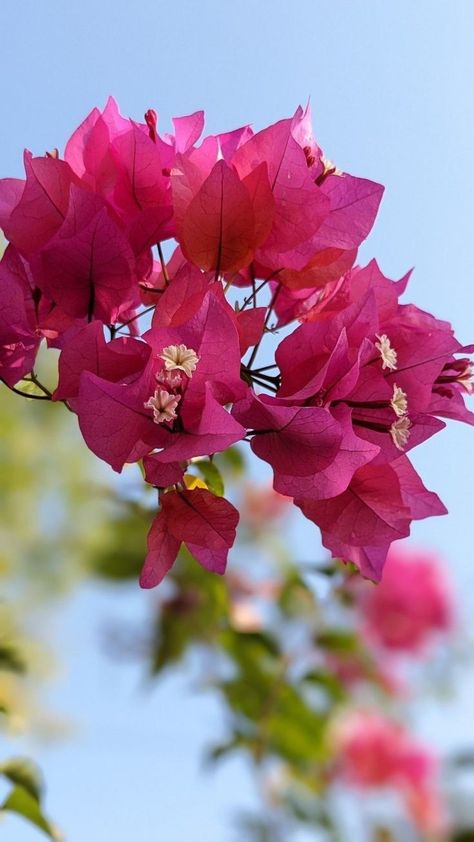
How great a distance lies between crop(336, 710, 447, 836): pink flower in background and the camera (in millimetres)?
2023

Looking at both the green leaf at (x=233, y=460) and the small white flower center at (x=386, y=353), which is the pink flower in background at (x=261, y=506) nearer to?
the green leaf at (x=233, y=460)

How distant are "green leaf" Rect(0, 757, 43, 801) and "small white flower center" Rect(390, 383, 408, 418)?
1.45 ft

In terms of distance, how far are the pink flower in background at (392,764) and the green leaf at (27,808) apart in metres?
1.40

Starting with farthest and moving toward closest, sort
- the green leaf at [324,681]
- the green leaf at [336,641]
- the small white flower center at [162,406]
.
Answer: the green leaf at [336,641] → the green leaf at [324,681] → the small white flower center at [162,406]

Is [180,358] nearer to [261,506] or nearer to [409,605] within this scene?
[261,506]

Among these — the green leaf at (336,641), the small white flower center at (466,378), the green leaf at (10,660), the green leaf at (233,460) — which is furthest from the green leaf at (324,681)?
the small white flower center at (466,378)

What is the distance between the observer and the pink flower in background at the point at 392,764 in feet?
6.64

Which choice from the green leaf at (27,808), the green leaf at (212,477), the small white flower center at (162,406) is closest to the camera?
the small white flower center at (162,406)

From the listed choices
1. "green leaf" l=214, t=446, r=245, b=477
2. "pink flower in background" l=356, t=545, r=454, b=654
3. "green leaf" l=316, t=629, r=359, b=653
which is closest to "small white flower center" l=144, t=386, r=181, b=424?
"green leaf" l=214, t=446, r=245, b=477

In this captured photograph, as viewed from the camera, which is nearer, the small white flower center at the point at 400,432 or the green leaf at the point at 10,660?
the small white flower center at the point at 400,432

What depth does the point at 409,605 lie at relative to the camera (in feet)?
6.59

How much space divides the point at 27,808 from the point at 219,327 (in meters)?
0.45

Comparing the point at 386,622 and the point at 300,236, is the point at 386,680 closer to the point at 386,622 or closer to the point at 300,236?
the point at 386,622

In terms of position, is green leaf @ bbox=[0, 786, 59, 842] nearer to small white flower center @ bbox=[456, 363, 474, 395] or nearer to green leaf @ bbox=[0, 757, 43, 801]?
green leaf @ bbox=[0, 757, 43, 801]
